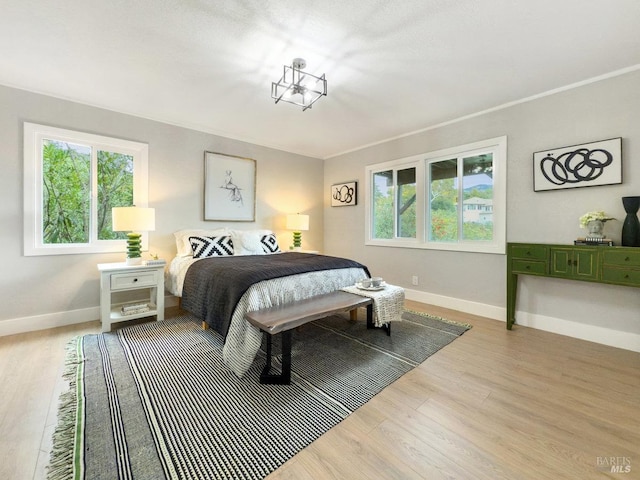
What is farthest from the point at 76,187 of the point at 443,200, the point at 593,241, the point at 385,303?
the point at 593,241

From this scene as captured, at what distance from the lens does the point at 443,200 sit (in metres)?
3.71

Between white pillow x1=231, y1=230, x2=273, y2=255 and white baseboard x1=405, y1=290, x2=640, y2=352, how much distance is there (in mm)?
2464

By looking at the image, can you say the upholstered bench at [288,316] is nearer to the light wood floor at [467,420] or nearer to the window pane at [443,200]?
the light wood floor at [467,420]

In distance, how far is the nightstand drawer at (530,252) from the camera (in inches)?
102

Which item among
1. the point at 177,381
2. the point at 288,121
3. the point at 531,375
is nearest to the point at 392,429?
the point at 531,375

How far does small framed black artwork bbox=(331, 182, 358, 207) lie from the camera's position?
472 cm

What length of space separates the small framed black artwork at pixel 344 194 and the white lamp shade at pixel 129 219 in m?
3.05

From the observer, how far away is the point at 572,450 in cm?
130

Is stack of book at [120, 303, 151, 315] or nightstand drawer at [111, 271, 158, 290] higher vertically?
nightstand drawer at [111, 271, 158, 290]

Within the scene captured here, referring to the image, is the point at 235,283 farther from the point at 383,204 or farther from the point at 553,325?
the point at 553,325

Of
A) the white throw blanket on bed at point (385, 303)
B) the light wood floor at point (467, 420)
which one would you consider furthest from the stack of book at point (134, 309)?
the white throw blanket on bed at point (385, 303)

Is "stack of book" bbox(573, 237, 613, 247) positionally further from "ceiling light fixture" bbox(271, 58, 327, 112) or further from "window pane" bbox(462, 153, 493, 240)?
"ceiling light fixture" bbox(271, 58, 327, 112)

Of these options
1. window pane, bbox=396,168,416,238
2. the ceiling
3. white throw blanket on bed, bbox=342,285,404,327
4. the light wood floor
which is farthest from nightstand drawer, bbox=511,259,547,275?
the ceiling

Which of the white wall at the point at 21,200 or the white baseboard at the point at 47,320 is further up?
the white wall at the point at 21,200
